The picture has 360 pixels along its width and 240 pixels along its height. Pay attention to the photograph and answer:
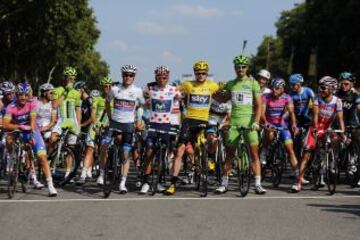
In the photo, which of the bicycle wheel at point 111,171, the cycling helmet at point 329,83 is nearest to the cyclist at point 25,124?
the bicycle wheel at point 111,171

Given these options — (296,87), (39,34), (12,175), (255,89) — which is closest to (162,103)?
(255,89)

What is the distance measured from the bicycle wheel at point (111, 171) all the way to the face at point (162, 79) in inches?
51.5

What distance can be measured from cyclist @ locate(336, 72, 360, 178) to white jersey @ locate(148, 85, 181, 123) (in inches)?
140

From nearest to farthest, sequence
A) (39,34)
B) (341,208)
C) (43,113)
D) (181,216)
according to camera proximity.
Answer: (181,216) → (341,208) → (43,113) → (39,34)

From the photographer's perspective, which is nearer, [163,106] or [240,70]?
[240,70]

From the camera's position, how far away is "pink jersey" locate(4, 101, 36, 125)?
34.8 ft

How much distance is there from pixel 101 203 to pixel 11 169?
1.67m

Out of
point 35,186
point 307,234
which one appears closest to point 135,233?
point 307,234

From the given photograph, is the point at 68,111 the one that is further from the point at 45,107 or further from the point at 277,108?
the point at 277,108

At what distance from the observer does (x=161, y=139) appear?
10.9 meters

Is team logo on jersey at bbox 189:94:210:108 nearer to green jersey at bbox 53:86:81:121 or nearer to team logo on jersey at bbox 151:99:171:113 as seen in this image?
team logo on jersey at bbox 151:99:171:113

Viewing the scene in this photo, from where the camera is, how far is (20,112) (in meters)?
10.6

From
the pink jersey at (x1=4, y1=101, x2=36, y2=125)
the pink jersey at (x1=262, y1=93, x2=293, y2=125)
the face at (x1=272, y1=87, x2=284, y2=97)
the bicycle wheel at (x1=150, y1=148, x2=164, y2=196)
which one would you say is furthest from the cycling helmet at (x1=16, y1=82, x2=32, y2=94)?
the face at (x1=272, y1=87, x2=284, y2=97)

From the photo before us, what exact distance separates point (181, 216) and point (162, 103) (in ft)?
9.38
